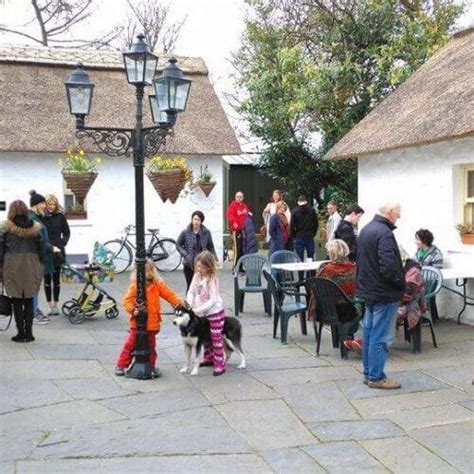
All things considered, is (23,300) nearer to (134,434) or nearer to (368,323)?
(134,434)

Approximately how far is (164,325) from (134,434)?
175 inches

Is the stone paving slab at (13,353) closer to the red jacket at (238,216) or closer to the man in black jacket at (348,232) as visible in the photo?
the man in black jacket at (348,232)

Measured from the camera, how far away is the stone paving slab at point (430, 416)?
5.41 m

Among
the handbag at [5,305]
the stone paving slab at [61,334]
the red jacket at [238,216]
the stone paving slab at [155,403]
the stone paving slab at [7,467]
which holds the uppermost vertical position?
the red jacket at [238,216]

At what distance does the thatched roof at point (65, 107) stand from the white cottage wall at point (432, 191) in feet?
16.5

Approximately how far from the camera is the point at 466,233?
9.45 m

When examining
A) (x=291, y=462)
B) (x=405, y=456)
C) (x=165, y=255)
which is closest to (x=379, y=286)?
(x=405, y=456)

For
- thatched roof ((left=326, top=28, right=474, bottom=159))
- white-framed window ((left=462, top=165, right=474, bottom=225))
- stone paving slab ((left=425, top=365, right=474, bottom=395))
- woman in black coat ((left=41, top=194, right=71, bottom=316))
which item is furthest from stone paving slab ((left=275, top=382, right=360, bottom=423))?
woman in black coat ((left=41, top=194, right=71, bottom=316))

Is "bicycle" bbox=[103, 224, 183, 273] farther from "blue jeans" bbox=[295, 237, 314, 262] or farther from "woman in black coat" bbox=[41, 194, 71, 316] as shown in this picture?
"woman in black coat" bbox=[41, 194, 71, 316]

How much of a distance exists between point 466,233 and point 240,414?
16.8 ft

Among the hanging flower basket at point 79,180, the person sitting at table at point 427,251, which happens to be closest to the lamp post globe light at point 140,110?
the person sitting at table at point 427,251

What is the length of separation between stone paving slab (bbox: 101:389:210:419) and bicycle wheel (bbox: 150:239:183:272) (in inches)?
354

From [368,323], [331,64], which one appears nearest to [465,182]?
[368,323]

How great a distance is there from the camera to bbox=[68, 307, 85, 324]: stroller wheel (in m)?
9.59
